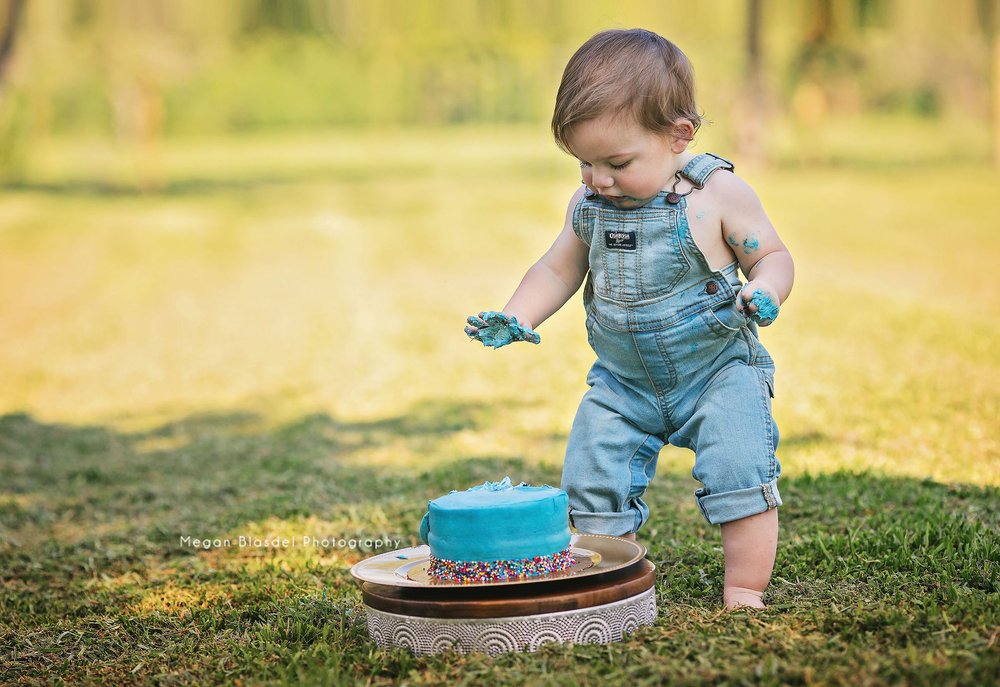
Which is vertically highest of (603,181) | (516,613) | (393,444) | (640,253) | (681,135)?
(681,135)

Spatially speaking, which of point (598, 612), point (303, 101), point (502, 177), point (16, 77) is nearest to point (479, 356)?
point (598, 612)

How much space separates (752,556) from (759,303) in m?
0.65

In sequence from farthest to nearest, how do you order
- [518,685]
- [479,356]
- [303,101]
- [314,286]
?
1. [303,101]
2. [314,286]
3. [479,356]
4. [518,685]

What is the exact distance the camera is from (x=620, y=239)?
10.2ft

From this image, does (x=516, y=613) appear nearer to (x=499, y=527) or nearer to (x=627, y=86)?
(x=499, y=527)

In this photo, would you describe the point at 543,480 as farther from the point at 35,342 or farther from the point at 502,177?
the point at 502,177

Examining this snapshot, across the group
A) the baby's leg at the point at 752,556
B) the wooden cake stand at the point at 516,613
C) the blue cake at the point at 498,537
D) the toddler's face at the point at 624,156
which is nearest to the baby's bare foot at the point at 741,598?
the baby's leg at the point at 752,556

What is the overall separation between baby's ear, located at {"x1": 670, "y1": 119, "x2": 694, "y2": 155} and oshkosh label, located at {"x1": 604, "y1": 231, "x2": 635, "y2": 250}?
0.79 ft

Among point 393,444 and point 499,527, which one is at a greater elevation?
point 499,527

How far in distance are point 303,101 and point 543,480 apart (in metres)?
20.0

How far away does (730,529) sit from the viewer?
10.0ft

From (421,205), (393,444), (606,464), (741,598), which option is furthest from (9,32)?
(741,598)

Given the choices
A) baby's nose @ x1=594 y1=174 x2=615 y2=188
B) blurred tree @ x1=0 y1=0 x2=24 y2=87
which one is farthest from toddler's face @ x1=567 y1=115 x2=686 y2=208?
blurred tree @ x1=0 y1=0 x2=24 y2=87

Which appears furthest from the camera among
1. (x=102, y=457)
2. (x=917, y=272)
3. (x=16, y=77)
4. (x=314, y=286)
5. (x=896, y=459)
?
(x=16, y=77)
